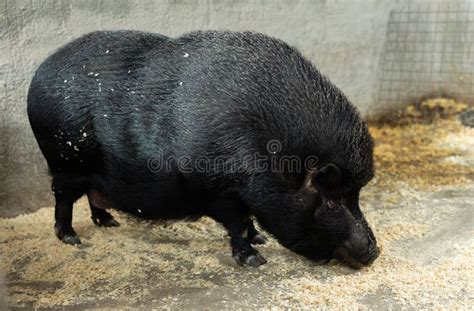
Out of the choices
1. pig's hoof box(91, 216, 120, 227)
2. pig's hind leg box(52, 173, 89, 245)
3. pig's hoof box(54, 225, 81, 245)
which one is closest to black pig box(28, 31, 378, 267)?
pig's hind leg box(52, 173, 89, 245)

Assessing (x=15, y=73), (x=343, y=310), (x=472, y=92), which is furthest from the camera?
(x=472, y=92)

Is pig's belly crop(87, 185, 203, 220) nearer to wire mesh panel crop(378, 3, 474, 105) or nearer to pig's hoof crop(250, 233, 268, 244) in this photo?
pig's hoof crop(250, 233, 268, 244)

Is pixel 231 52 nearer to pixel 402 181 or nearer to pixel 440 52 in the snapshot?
pixel 402 181

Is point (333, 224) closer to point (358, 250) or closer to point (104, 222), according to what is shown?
point (358, 250)

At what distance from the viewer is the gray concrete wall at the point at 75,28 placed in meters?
4.60

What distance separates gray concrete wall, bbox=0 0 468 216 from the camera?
4.60m

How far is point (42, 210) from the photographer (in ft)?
16.5

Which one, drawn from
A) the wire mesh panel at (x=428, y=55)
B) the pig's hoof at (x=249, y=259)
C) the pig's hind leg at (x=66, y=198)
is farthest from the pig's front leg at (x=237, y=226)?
the wire mesh panel at (x=428, y=55)

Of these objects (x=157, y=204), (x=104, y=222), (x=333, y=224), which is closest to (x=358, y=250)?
(x=333, y=224)

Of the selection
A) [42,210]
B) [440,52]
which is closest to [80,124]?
[42,210]

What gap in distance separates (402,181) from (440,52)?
2275mm

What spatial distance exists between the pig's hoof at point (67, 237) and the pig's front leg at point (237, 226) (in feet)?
3.96

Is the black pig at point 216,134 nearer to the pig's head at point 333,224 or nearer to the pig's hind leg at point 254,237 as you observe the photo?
the pig's head at point 333,224

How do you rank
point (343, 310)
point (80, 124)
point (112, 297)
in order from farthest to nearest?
point (80, 124), point (112, 297), point (343, 310)
